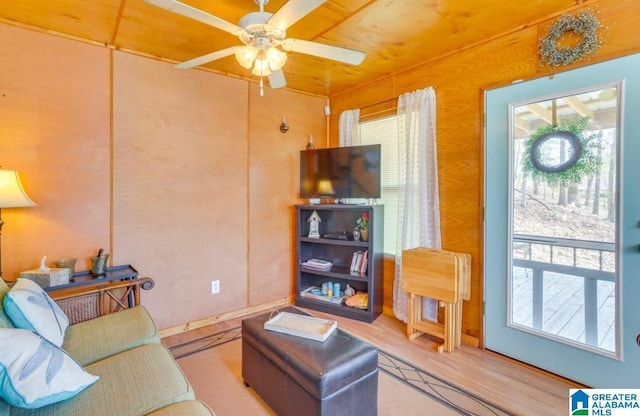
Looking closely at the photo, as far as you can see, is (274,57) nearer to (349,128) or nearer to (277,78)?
(277,78)

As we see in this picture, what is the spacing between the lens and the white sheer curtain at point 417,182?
107 inches

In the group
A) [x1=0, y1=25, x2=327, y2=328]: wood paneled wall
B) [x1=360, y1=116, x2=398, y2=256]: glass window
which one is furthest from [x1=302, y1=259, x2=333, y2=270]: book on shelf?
[x1=360, y1=116, x2=398, y2=256]: glass window

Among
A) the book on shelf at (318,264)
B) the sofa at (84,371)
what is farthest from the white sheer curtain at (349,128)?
the sofa at (84,371)

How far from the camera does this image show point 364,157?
3.11 m

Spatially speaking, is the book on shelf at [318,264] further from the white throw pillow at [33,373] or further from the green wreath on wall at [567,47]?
the green wreath on wall at [567,47]

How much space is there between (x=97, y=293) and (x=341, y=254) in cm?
225

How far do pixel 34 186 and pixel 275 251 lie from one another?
206cm

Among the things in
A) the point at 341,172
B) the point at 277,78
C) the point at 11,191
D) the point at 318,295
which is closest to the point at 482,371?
the point at 318,295

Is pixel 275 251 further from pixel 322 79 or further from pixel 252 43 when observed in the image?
pixel 252 43

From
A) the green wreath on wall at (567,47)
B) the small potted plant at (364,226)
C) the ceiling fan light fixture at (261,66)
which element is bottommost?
the small potted plant at (364,226)

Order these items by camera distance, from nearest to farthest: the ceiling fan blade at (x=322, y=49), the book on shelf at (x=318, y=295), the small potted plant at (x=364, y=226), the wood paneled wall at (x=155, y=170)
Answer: the ceiling fan blade at (x=322, y=49), the wood paneled wall at (x=155, y=170), the small potted plant at (x=364, y=226), the book on shelf at (x=318, y=295)

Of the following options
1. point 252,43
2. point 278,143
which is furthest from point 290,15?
point 278,143

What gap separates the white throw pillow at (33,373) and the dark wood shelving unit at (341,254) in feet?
7.45

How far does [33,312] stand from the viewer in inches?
56.5
